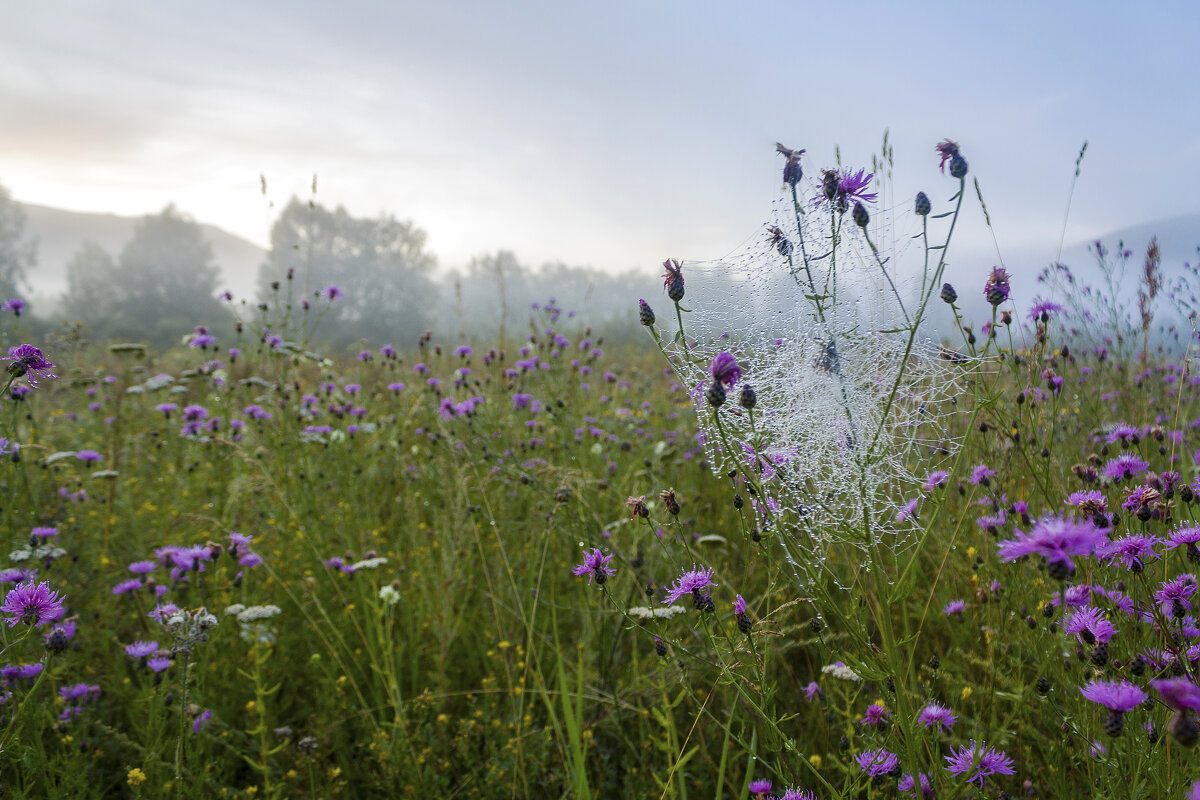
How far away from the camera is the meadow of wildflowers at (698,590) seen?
4.14 ft

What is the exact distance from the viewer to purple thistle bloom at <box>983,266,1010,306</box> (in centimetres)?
141

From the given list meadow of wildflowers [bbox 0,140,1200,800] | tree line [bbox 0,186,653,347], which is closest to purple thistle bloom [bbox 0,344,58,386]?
meadow of wildflowers [bbox 0,140,1200,800]

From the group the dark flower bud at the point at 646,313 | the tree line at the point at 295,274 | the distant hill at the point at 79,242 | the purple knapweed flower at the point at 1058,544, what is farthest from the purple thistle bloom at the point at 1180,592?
the distant hill at the point at 79,242

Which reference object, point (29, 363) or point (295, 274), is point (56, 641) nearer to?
point (29, 363)

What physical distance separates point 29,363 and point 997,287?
2.29 m

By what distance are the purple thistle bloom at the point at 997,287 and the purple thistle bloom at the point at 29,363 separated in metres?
2.17

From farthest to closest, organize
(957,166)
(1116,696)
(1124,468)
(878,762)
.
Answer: (1124,468)
(957,166)
(878,762)
(1116,696)

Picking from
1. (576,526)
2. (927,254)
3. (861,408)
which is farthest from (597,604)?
(927,254)

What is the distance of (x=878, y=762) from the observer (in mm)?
1290

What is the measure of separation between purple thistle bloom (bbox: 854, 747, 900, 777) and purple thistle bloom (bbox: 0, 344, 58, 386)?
200cm

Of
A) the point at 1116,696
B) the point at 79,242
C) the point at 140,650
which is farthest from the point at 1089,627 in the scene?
the point at 79,242

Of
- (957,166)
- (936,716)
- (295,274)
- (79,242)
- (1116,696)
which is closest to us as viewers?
(1116,696)

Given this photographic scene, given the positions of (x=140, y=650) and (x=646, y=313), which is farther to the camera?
(x=140, y=650)

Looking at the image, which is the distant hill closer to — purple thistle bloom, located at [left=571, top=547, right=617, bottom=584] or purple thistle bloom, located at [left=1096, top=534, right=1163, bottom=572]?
purple thistle bloom, located at [left=571, top=547, right=617, bottom=584]
